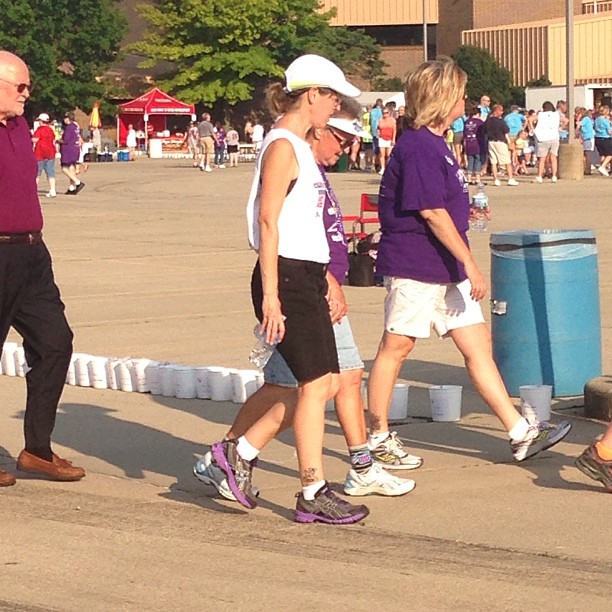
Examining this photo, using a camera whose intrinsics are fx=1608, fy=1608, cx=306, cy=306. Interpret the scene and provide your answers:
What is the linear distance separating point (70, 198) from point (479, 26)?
60290mm

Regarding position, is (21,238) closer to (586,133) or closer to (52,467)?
(52,467)

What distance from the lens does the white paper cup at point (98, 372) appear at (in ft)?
32.6

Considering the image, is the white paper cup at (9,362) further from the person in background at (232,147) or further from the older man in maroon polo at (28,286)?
the person in background at (232,147)

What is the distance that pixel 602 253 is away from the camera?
59.3 ft

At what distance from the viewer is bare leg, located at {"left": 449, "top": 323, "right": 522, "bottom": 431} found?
742cm

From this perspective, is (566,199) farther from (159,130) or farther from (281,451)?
(159,130)

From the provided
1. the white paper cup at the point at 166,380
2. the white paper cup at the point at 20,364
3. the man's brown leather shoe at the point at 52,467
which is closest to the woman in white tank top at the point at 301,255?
the man's brown leather shoe at the point at 52,467

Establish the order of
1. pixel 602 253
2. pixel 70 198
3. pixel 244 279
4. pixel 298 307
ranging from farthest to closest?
pixel 70 198
pixel 602 253
pixel 244 279
pixel 298 307

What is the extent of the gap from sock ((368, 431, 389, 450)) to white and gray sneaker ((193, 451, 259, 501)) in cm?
86

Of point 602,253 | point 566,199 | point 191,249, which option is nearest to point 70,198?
point 566,199

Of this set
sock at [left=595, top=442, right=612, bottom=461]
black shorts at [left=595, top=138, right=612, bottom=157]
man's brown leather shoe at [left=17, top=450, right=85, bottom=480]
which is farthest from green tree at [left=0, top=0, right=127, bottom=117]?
sock at [left=595, top=442, right=612, bottom=461]

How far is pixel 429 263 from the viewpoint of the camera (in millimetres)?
7312

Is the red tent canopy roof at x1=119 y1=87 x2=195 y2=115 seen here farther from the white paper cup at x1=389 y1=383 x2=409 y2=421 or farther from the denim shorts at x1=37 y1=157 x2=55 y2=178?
the white paper cup at x1=389 y1=383 x2=409 y2=421

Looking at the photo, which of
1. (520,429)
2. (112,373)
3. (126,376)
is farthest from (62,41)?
(520,429)
